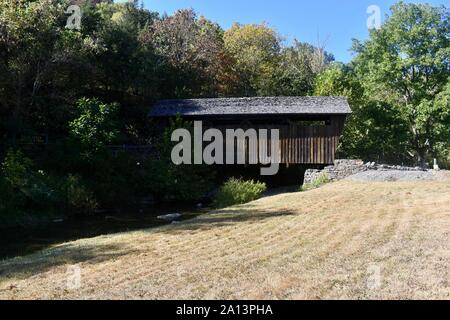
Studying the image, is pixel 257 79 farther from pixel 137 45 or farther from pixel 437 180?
pixel 437 180

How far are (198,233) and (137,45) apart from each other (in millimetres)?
19221

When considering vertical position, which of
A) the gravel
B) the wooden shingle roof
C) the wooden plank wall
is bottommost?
the gravel

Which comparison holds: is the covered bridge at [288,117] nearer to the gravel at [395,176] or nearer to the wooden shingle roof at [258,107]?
the wooden shingle roof at [258,107]

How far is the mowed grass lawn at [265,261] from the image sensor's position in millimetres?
5449

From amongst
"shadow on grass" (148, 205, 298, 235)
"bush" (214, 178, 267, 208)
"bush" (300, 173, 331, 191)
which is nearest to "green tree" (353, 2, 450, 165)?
"bush" (300, 173, 331, 191)


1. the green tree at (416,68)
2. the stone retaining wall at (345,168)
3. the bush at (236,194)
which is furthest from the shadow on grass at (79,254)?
the green tree at (416,68)

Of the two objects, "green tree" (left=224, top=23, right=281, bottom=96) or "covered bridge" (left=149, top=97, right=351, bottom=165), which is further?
"green tree" (left=224, top=23, right=281, bottom=96)

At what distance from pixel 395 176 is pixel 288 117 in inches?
235

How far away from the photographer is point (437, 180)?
18891 millimetres

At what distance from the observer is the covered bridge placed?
2198 cm

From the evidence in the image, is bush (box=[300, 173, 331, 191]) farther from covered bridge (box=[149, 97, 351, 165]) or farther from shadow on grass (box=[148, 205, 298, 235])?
shadow on grass (box=[148, 205, 298, 235])

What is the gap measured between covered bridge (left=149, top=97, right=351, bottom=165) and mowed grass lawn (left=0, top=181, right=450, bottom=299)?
10348 mm

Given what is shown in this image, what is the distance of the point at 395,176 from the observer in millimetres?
19547

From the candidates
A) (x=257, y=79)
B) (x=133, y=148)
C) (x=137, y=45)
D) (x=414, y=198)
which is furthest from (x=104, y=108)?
(x=257, y=79)
